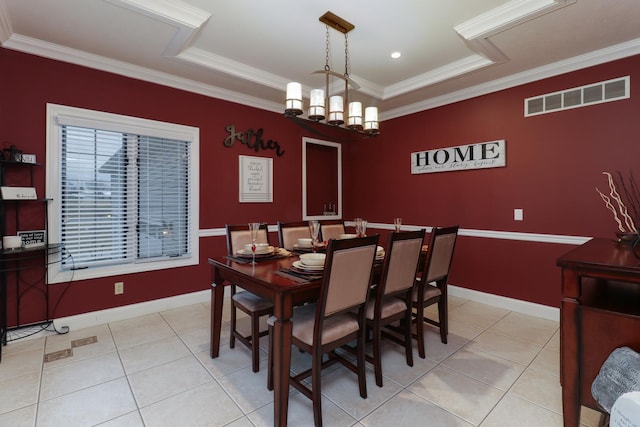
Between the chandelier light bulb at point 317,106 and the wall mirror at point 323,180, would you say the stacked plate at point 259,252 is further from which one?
the wall mirror at point 323,180

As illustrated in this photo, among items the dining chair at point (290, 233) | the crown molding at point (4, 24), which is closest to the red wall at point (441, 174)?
the crown molding at point (4, 24)

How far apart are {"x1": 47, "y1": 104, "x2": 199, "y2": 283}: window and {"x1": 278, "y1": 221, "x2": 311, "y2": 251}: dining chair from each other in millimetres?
1289

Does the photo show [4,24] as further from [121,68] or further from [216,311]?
[216,311]

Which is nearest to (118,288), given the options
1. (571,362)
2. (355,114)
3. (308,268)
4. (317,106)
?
(308,268)

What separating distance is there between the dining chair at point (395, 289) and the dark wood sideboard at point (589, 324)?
2.75 feet

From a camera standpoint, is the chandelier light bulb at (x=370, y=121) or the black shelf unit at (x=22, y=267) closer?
the black shelf unit at (x=22, y=267)

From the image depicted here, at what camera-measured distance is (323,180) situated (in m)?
5.34

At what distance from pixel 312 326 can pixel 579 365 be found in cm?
134

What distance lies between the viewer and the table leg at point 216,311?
92.1 inches

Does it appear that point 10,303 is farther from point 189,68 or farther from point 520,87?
point 520,87

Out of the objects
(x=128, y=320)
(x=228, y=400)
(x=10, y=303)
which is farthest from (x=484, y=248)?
(x=10, y=303)

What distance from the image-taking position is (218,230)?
12.7 ft

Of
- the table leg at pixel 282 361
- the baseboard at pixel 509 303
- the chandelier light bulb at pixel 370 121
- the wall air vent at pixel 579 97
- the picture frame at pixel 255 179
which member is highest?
the wall air vent at pixel 579 97

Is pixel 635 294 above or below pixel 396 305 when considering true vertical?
above
